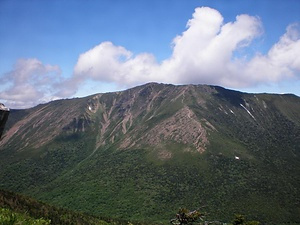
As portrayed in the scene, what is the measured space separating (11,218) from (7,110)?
3.78 m

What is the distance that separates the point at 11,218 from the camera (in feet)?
31.8

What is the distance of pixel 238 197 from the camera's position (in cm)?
19662

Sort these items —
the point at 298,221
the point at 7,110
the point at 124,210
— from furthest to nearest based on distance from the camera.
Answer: the point at 124,210 → the point at 298,221 → the point at 7,110

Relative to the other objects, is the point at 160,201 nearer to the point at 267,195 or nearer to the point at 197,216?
the point at 267,195

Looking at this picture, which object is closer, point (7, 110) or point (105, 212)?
point (7, 110)

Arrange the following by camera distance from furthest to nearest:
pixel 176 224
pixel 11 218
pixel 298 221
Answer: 1. pixel 298 221
2. pixel 176 224
3. pixel 11 218

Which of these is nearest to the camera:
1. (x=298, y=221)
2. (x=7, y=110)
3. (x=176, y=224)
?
(x=7, y=110)

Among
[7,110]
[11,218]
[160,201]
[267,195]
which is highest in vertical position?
[7,110]

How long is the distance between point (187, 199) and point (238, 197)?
3365 centimetres

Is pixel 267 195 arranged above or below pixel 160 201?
above

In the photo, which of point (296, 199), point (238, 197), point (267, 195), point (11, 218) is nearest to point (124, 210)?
point (238, 197)

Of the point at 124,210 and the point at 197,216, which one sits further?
the point at 124,210

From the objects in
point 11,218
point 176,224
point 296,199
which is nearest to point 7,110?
point 11,218

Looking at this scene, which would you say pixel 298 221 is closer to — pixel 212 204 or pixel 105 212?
pixel 212 204
